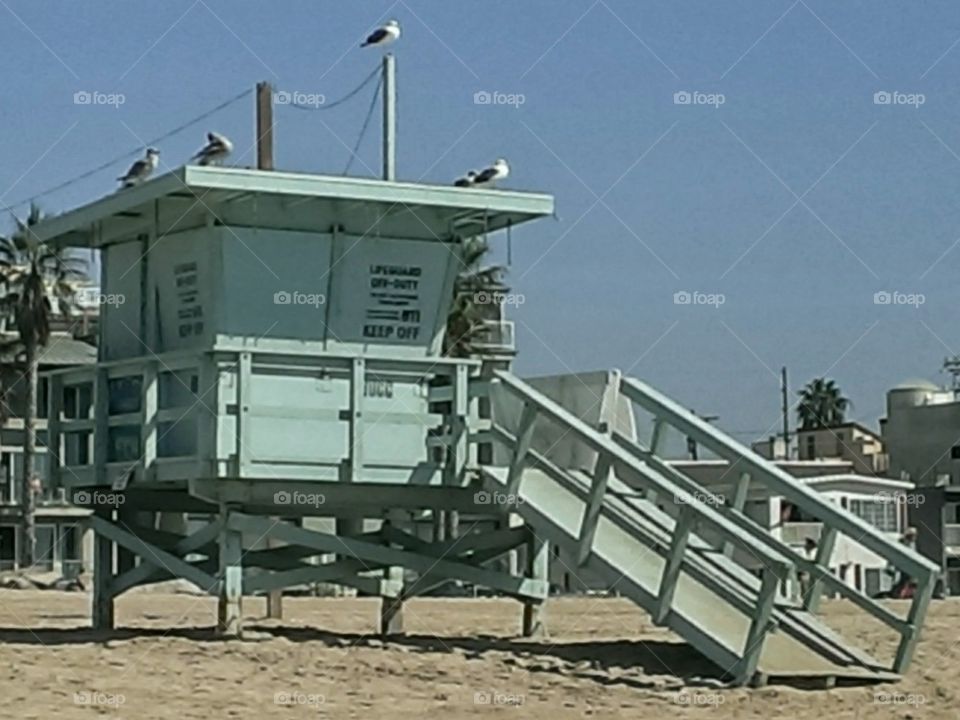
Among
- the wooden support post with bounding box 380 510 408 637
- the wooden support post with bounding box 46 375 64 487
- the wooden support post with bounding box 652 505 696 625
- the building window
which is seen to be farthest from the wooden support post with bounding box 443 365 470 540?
the building window

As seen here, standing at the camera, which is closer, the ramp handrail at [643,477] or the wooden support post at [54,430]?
the ramp handrail at [643,477]

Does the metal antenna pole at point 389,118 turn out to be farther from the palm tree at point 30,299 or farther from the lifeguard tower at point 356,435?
the palm tree at point 30,299

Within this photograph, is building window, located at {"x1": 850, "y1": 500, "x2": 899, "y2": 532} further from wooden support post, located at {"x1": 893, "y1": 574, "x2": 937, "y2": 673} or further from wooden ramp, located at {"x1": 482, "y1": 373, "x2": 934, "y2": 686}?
wooden support post, located at {"x1": 893, "y1": 574, "x2": 937, "y2": 673}

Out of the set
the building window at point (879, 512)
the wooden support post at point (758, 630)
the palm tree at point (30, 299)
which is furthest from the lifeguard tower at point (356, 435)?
the building window at point (879, 512)

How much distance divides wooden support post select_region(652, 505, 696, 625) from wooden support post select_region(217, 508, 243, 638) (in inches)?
146

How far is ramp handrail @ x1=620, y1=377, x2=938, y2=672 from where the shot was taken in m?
16.1

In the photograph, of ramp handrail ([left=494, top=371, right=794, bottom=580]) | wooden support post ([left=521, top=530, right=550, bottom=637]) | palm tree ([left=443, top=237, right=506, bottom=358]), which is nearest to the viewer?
ramp handrail ([left=494, top=371, right=794, bottom=580])

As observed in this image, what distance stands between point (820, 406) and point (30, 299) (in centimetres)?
8033

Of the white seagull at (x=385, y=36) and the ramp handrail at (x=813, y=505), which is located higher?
the white seagull at (x=385, y=36)

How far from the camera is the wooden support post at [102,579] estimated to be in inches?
795

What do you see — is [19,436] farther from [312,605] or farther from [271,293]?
[271,293]

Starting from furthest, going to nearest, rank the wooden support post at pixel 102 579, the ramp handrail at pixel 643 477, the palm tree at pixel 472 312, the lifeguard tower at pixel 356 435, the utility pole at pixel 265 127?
the palm tree at pixel 472 312 → the wooden support post at pixel 102 579 → the utility pole at pixel 265 127 → the lifeguard tower at pixel 356 435 → the ramp handrail at pixel 643 477

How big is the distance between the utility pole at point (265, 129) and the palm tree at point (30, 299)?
38253 mm

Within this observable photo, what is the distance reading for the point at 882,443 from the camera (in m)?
91.1
